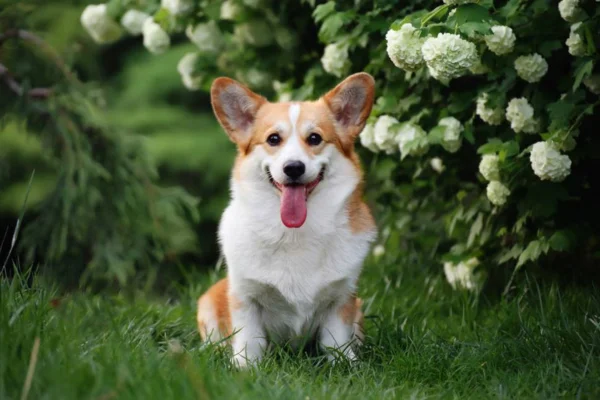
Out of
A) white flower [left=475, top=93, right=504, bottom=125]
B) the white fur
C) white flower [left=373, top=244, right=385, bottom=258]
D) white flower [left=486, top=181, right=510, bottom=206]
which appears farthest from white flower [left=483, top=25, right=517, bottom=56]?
white flower [left=373, top=244, right=385, bottom=258]

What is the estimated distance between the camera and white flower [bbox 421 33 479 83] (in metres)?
3.32

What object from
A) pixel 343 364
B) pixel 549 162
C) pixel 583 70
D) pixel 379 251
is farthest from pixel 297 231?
pixel 379 251

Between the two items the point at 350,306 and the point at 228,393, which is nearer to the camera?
the point at 228,393

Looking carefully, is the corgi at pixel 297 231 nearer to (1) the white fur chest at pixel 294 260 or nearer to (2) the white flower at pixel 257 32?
(1) the white fur chest at pixel 294 260

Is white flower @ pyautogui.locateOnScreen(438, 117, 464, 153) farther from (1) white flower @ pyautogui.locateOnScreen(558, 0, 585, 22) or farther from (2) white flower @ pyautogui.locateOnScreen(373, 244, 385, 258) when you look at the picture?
→ (2) white flower @ pyautogui.locateOnScreen(373, 244, 385, 258)

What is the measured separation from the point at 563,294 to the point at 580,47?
4.14 ft

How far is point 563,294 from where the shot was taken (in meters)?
4.20

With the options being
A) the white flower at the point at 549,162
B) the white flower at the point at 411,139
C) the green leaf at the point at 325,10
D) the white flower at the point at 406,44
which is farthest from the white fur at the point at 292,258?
the white flower at the point at 549,162

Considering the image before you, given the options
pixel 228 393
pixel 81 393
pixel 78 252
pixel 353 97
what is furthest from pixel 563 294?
pixel 78 252

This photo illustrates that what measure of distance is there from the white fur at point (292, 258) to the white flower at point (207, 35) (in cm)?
160

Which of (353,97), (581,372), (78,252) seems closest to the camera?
(581,372)

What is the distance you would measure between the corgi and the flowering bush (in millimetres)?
426

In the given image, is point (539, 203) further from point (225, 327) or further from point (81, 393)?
point (81, 393)

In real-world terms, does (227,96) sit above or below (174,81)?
above
